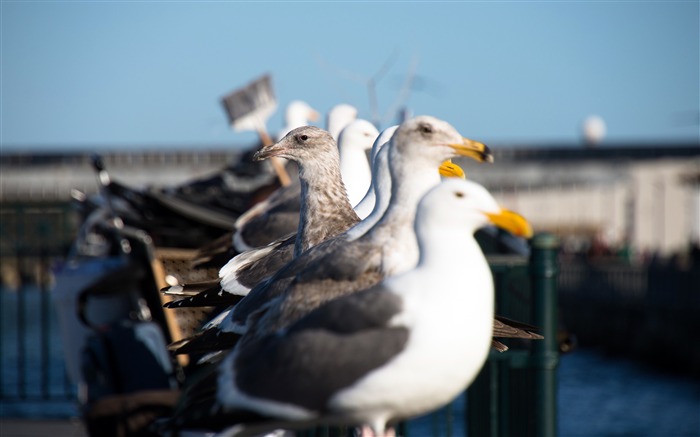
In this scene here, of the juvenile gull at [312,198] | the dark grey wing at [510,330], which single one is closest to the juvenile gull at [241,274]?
the juvenile gull at [312,198]

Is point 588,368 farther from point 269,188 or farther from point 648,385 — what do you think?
point 269,188

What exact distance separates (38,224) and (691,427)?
1371 centimetres

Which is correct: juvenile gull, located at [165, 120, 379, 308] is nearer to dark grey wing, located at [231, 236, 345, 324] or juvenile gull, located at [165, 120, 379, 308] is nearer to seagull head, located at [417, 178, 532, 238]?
dark grey wing, located at [231, 236, 345, 324]

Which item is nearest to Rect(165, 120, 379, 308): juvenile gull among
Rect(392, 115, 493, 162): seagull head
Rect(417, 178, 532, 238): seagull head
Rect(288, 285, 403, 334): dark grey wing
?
Rect(392, 115, 493, 162): seagull head

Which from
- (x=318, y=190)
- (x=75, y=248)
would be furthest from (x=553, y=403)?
(x=75, y=248)

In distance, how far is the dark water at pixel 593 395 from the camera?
16297 millimetres

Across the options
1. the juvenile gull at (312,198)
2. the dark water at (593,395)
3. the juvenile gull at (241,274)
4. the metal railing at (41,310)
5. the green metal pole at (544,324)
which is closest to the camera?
the juvenile gull at (312,198)

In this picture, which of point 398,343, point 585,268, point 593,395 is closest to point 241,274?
point 398,343

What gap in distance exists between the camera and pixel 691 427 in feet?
75.4

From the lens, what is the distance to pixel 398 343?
308 cm

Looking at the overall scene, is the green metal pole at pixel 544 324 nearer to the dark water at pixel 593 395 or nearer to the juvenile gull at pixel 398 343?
the juvenile gull at pixel 398 343

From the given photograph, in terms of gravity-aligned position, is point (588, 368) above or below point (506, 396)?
below

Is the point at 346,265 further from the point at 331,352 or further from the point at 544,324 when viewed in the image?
the point at 544,324

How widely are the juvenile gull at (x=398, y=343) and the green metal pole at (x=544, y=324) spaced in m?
2.98
